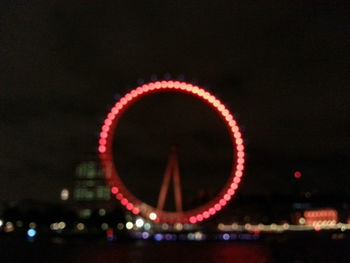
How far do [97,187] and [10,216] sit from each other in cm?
892

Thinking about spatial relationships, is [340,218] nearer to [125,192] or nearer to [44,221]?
[44,221]

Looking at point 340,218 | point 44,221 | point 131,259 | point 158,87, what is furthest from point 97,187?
point 131,259

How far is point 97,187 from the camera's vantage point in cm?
6688

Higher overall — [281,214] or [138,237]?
[281,214]

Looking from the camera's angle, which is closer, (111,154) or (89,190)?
(111,154)

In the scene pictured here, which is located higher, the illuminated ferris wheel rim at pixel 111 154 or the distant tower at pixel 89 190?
the distant tower at pixel 89 190

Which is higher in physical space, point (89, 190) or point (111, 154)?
point (89, 190)

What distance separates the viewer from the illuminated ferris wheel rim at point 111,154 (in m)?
25.5

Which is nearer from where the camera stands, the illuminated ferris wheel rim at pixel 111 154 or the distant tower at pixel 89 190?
the illuminated ferris wheel rim at pixel 111 154

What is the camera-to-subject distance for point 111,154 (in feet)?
85.4

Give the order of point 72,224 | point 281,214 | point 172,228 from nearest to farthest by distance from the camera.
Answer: point 172,228 < point 72,224 < point 281,214

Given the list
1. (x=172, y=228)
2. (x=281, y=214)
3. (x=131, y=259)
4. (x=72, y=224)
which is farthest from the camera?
(x=281, y=214)

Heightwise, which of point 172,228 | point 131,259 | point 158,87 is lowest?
point 131,259

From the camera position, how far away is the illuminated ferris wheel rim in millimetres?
25547
